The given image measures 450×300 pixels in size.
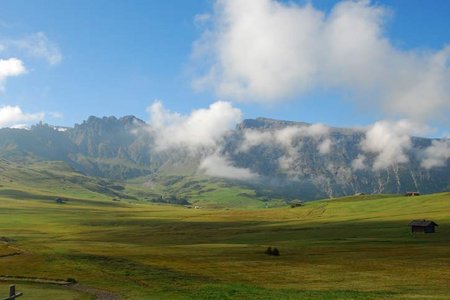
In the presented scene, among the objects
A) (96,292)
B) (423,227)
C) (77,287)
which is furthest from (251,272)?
(423,227)

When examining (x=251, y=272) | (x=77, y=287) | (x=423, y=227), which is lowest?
(x=251, y=272)

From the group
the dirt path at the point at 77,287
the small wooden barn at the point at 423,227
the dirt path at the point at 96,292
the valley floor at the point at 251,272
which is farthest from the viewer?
the small wooden barn at the point at 423,227

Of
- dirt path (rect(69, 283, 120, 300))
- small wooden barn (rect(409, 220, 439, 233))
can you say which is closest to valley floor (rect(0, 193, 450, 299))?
dirt path (rect(69, 283, 120, 300))

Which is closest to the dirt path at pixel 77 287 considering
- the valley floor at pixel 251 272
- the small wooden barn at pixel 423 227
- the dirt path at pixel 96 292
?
the dirt path at pixel 96 292

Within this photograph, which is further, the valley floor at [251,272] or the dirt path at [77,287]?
the valley floor at [251,272]

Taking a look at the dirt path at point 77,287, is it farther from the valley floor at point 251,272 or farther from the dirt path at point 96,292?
the valley floor at point 251,272

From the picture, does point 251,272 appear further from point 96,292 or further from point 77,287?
point 77,287

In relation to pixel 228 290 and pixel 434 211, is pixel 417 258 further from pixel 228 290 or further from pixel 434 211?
pixel 434 211

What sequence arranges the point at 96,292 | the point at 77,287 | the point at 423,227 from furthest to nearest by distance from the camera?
the point at 423,227
the point at 77,287
the point at 96,292

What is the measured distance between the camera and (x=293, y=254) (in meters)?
93.2

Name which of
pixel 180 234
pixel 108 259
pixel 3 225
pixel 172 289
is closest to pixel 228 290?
pixel 172 289

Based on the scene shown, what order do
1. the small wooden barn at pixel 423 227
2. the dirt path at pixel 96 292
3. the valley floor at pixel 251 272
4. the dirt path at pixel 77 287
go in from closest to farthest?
1. the dirt path at pixel 96 292
2. the dirt path at pixel 77 287
3. the valley floor at pixel 251 272
4. the small wooden barn at pixel 423 227

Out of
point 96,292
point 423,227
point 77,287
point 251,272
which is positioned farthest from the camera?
point 423,227

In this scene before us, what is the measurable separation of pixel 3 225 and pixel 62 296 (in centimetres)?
15512
